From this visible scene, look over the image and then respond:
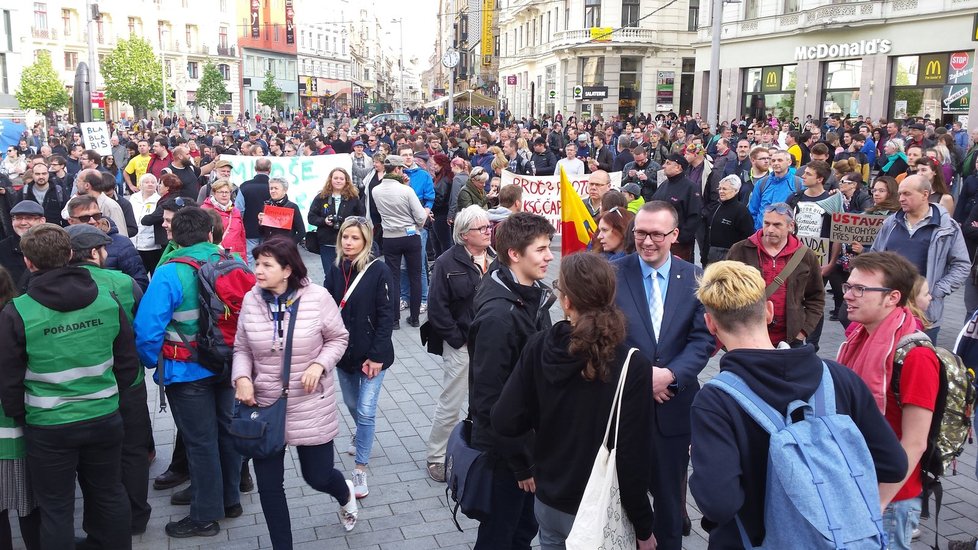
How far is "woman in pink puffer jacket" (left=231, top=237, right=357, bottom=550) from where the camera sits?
418cm

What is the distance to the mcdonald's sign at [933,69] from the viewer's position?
27109 millimetres

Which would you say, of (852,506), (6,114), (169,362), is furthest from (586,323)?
(6,114)

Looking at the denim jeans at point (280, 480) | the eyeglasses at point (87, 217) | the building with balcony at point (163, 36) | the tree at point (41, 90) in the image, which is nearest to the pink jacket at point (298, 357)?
the denim jeans at point (280, 480)

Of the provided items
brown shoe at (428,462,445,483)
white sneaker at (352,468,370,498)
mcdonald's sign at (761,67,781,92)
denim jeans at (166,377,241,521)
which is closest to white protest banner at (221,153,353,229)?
brown shoe at (428,462,445,483)

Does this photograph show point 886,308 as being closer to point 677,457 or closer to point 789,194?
point 677,457

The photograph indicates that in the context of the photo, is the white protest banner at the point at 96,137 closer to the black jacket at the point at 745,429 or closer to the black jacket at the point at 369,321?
the black jacket at the point at 369,321

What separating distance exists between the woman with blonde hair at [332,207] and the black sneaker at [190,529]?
4967 mm

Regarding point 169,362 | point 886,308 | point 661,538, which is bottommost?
point 661,538

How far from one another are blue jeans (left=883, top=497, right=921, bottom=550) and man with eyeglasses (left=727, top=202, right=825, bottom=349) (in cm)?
183

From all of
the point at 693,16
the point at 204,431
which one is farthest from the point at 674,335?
the point at 693,16

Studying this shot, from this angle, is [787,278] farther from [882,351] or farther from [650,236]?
[882,351]

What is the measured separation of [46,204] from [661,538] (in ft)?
29.4

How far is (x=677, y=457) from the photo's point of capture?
Answer: 4.10 meters

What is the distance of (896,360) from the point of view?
3.39m
